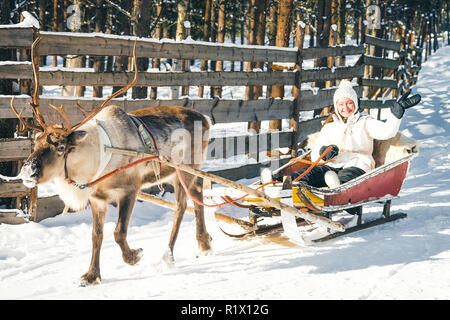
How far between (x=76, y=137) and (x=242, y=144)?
14.6 feet

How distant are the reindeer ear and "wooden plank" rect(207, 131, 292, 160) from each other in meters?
3.94

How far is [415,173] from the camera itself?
904cm

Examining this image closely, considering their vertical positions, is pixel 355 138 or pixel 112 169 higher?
pixel 355 138

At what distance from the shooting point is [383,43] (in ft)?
46.3

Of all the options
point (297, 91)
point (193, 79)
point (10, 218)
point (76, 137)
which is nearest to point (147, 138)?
point (76, 137)

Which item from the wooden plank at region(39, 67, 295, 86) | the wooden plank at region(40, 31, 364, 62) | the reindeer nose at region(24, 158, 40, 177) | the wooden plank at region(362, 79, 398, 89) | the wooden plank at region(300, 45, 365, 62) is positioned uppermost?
the wooden plank at region(300, 45, 365, 62)

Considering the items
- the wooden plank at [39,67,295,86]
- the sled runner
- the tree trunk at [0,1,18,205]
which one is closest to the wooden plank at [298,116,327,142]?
the wooden plank at [39,67,295,86]

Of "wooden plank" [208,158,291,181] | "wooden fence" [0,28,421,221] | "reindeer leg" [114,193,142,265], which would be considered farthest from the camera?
"wooden plank" [208,158,291,181]

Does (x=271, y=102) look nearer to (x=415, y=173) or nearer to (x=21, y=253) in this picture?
(x=415, y=173)

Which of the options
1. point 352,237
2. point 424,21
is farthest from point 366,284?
point 424,21

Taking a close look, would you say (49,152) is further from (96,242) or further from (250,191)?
(250,191)

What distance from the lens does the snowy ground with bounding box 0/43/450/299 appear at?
3967mm

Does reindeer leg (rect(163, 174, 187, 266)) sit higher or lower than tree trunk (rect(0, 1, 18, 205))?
lower

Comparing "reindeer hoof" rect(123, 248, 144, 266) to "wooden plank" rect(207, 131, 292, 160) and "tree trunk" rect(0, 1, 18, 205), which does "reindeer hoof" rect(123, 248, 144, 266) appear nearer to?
"tree trunk" rect(0, 1, 18, 205)
